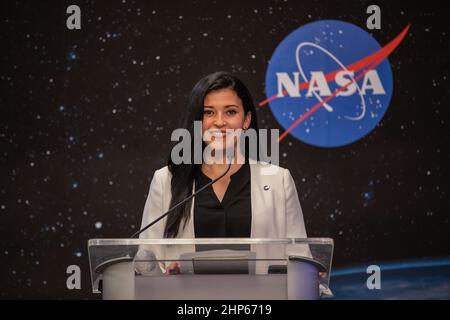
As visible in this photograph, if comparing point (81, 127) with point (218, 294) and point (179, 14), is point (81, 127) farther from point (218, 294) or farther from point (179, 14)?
point (218, 294)

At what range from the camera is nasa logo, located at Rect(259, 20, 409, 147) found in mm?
5008

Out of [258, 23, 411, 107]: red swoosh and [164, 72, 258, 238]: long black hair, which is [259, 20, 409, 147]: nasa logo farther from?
[164, 72, 258, 238]: long black hair

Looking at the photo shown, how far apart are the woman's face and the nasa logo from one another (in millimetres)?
1684

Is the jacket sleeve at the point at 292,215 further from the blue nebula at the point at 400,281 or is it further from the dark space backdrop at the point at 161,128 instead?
the blue nebula at the point at 400,281

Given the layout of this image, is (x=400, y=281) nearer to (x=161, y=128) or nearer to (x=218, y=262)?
(x=161, y=128)

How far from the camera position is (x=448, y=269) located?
5121mm

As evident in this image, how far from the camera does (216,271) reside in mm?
2133

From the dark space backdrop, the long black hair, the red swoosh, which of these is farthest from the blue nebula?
the long black hair

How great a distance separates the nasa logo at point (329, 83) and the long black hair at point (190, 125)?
1.61 meters
